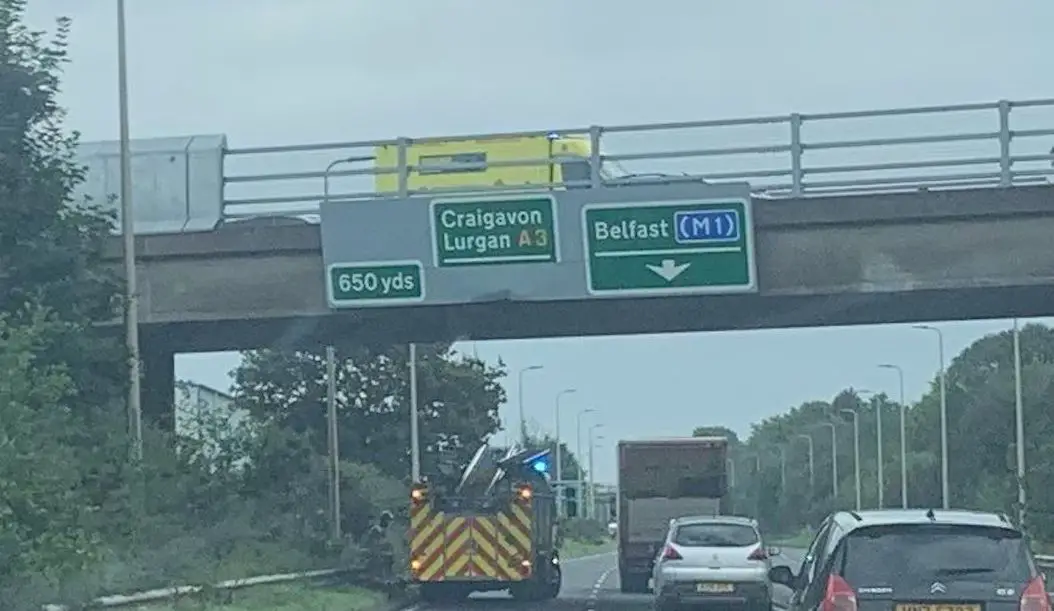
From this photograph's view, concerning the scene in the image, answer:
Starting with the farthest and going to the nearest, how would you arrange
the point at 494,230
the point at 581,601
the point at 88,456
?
1. the point at 581,601
2. the point at 494,230
3. the point at 88,456

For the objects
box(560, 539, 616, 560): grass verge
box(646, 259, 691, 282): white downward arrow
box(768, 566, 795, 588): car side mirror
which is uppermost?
box(646, 259, 691, 282): white downward arrow

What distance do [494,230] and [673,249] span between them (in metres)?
2.57

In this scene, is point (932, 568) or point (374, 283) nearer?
point (932, 568)

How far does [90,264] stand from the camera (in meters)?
30.6

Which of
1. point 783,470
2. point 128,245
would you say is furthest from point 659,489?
point 783,470

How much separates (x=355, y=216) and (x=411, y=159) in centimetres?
369

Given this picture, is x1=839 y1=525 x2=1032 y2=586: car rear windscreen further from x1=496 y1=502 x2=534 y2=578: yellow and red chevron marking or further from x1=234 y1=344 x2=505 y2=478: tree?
x1=234 y1=344 x2=505 y2=478: tree

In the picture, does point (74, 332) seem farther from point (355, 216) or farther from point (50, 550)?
point (50, 550)

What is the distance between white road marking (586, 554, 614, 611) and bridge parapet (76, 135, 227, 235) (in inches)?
377

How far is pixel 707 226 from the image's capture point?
29.2m

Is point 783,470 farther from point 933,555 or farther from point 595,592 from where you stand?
point 933,555

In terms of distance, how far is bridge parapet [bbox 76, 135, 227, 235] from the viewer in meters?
31.3

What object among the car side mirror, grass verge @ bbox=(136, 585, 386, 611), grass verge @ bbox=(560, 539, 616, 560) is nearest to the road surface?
grass verge @ bbox=(136, 585, 386, 611)

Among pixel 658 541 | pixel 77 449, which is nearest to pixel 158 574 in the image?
pixel 77 449
